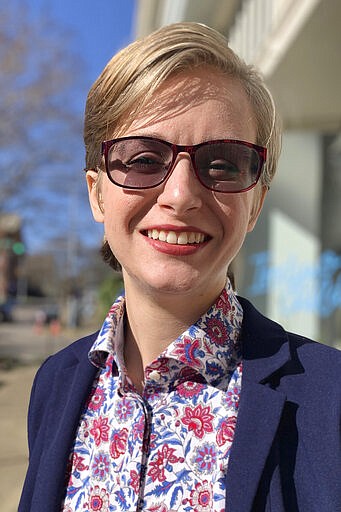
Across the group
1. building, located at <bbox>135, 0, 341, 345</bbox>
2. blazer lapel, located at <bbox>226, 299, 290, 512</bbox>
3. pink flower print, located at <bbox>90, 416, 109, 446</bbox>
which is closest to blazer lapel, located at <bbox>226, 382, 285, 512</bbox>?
blazer lapel, located at <bbox>226, 299, 290, 512</bbox>

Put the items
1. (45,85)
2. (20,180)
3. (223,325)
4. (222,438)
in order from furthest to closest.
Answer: (20,180) → (45,85) → (223,325) → (222,438)

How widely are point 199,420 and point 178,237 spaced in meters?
0.40

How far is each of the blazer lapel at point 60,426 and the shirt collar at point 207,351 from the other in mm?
116

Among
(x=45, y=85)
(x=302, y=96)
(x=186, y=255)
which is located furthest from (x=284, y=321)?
(x=186, y=255)

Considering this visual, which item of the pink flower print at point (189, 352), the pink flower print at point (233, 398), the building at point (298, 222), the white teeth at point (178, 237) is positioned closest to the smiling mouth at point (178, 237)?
the white teeth at point (178, 237)

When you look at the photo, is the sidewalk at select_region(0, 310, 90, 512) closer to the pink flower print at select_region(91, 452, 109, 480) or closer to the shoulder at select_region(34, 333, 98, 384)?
the shoulder at select_region(34, 333, 98, 384)

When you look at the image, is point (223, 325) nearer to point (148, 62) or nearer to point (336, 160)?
point (148, 62)

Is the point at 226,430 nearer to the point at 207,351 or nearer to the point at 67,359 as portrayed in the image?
the point at 207,351

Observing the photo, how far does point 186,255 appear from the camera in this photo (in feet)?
4.08

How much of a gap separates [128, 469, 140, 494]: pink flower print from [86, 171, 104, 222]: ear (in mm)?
601

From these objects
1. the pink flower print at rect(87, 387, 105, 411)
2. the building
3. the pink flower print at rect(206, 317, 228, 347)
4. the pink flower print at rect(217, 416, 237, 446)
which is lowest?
the pink flower print at rect(217, 416, 237, 446)

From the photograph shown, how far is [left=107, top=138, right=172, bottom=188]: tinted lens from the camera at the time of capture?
1.23 meters

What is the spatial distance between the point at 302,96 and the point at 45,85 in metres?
5.41

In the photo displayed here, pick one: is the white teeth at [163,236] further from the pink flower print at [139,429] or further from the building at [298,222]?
the building at [298,222]
